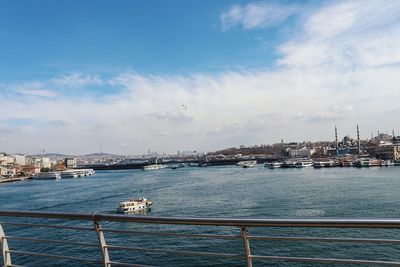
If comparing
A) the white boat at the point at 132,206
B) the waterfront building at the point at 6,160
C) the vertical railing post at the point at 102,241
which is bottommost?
the white boat at the point at 132,206

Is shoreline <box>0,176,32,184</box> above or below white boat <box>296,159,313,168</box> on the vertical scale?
above

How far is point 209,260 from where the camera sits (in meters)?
10.0

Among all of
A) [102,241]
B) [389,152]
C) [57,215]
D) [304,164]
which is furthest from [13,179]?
[102,241]

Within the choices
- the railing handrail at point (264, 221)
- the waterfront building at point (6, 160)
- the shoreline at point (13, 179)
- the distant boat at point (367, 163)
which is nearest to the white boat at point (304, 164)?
the distant boat at point (367, 163)

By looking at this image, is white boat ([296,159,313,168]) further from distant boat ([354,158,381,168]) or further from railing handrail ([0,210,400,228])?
railing handrail ([0,210,400,228])

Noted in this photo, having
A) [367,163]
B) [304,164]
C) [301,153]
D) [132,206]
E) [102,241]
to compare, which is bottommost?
[132,206]

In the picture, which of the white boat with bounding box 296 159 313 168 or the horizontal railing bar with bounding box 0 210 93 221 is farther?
the white boat with bounding box 296 159 313 168

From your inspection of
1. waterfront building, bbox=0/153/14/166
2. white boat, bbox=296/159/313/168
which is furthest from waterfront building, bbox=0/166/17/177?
white boat, bbox=296/159/313/168

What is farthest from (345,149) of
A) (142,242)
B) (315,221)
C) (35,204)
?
(315,221)

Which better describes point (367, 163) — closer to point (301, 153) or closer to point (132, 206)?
point (132, 206)

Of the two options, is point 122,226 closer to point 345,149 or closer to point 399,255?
point 399,255

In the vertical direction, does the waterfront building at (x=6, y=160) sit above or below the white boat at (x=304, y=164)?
above

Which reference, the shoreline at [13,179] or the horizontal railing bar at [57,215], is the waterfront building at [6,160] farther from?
the horizontal railing bar at [57,215]

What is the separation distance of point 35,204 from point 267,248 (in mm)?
17845
